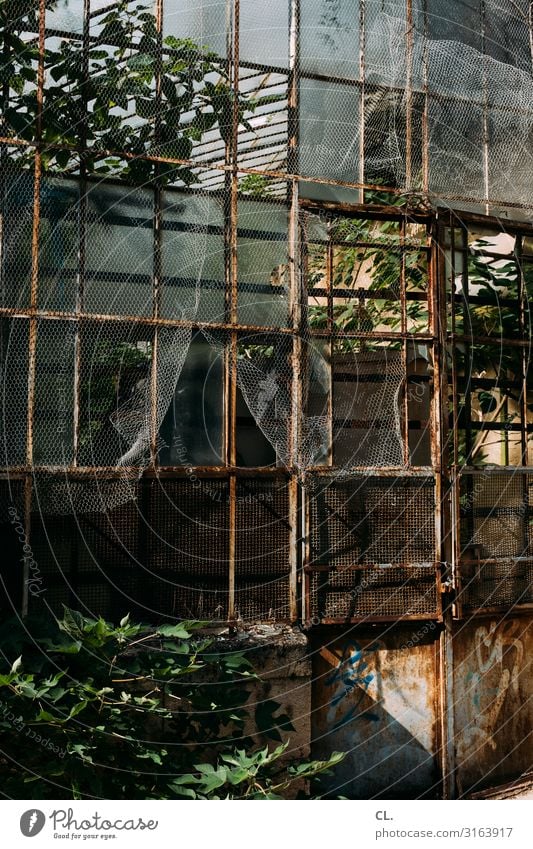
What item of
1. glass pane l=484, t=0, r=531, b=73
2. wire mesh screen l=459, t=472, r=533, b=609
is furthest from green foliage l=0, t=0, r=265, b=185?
wire mesh screen l=459, t=472, r=533, b=609

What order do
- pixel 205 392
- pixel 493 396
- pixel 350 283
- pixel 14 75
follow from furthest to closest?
pixel 493 396 → pixel 350 283 → pixel 205 392 → pixel 14 75

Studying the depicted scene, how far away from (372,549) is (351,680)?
0.88m

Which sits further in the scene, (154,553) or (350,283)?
(350,283)

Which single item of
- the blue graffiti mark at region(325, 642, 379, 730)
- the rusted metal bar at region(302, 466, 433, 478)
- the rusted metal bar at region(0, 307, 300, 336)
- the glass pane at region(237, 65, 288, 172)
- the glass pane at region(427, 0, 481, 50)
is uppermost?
the glass pane at region(427, 0, 481, 50)

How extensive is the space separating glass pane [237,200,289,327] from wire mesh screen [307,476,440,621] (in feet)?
3.85

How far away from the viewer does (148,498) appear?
17.5ft

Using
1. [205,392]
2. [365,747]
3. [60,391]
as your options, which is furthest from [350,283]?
[365,747]

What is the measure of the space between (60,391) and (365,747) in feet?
10.2

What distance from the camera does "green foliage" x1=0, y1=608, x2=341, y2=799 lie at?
4.35 m

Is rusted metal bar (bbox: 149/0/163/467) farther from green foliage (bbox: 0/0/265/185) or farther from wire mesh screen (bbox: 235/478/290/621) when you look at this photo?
wire mesh screen (bbox: 235/478/290/621)

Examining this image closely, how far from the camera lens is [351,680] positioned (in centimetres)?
580

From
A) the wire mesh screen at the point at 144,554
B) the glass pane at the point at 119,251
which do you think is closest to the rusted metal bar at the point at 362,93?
the glass pane at the point at 119,251

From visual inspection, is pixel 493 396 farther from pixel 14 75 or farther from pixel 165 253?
pixel 14 75
